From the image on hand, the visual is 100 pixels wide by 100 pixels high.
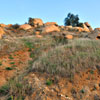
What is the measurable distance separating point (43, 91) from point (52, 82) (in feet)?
2.15

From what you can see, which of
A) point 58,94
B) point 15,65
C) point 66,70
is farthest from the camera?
point 15,65

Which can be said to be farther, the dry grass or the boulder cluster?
the boulder cluster

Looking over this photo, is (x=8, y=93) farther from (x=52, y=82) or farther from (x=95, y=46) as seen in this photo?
(x=95, y=46)

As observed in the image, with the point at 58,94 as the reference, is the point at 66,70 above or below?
above

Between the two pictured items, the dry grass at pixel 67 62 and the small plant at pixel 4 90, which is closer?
the small plant at pixel 4 90

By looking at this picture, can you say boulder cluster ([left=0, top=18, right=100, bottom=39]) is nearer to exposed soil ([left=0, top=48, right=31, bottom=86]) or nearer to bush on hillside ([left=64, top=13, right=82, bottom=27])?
exposed soil ([left=0, top=48, right=31, bottom=86])

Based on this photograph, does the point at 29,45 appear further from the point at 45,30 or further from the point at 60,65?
the point at 45,30

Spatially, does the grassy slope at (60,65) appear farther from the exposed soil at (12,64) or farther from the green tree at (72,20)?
the green tree at (72,20)

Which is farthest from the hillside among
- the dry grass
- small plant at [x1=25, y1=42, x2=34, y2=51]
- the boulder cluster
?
the boulder cluster

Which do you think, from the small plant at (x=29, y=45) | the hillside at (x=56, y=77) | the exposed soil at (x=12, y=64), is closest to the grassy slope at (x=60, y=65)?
the hillside at (x=56, y=77)

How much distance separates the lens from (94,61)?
5.40 metres

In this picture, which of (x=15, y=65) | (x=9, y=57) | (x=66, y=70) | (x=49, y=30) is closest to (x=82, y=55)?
(x=66, y=70)

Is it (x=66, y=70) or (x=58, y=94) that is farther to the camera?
(x=66, y=70)

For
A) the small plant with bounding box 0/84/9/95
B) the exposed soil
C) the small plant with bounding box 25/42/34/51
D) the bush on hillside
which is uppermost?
the bush on hillside
